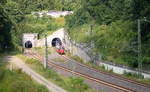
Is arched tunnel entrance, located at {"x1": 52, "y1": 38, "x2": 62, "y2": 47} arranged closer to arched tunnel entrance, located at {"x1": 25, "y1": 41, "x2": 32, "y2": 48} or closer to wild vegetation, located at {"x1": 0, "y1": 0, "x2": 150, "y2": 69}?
wild vegetation, located at {"x1": 0, "y1": 0, "x2": 150, "y2": 69}

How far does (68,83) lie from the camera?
35844 mm

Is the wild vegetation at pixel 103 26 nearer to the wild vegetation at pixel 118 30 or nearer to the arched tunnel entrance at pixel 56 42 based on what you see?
the wild vegetation at pixel 118 30

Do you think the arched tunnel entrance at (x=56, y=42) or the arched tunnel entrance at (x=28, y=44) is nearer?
the arched tunnel entrance at (x=56, y=42)

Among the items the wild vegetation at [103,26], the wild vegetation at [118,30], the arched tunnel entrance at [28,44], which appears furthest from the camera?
the arched tunnel entrance at [28,44]

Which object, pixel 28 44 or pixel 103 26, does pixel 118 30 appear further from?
pixel 28 44

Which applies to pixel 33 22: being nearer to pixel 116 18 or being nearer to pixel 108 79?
pixel 116 18

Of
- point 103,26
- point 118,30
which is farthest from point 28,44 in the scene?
point 118,30

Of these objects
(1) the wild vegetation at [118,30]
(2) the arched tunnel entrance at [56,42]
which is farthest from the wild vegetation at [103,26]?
(2) the arched tunnel entrance at [56,42]

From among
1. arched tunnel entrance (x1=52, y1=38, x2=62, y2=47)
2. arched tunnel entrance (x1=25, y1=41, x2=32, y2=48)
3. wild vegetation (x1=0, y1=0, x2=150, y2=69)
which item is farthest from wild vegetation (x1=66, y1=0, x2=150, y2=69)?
arched tunnel entrance (x1=25, y1=41, x2=32, y2=48)

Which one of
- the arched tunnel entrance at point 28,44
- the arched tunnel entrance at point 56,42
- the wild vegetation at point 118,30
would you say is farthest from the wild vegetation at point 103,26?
the arched tunnel entrance at point 56,42

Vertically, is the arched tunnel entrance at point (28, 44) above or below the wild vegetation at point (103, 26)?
below

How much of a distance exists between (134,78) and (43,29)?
6163 cm

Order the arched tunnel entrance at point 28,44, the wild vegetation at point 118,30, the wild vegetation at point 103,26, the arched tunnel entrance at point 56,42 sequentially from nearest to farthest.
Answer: the wild vegetation at point 118,30 < the wild vegetation at point 103,26 < the arched tunnel entrance at point 56,42 < the arched tunnel entrance at point 28,44

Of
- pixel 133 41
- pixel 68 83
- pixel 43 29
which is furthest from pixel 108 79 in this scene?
pixel 43 29
